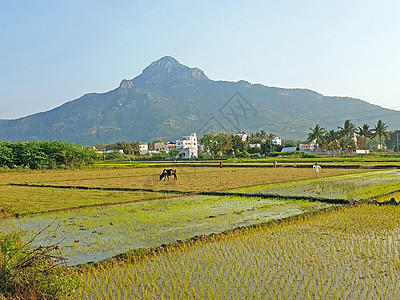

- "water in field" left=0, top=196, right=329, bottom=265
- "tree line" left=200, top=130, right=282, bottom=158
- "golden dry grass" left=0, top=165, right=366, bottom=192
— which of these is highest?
"tree line" left=200, top=130, right=282, bottom=158

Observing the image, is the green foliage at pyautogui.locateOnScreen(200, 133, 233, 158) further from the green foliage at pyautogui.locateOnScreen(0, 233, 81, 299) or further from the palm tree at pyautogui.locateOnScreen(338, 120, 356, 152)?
the green foliage at pyautogui.locateOnScreen(0, 233, 81, 299)

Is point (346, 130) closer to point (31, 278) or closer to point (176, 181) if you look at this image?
point (176, 181)

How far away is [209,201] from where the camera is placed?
13.2m

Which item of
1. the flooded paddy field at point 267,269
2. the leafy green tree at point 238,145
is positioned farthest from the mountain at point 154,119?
the flooded paddy field at point 267,269

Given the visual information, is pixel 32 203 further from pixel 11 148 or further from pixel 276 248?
pixel 11 148

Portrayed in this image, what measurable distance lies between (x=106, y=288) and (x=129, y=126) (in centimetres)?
17720

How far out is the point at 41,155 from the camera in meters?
38.0

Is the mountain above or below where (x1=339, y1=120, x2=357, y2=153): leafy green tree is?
above

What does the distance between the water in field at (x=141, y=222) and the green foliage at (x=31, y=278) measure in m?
1.61

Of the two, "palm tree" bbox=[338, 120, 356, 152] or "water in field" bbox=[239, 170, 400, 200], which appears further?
"palm tree" bbox=[338, 120, 356, 152]

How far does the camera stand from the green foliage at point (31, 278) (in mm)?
3910

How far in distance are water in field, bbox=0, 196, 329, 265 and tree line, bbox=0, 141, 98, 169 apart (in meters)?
28.8

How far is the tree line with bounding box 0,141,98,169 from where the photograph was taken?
121 feet

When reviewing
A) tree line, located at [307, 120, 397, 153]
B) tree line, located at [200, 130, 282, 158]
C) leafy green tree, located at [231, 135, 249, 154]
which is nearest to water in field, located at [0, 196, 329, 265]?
tree line, located at [200, 130, 282, 158]
